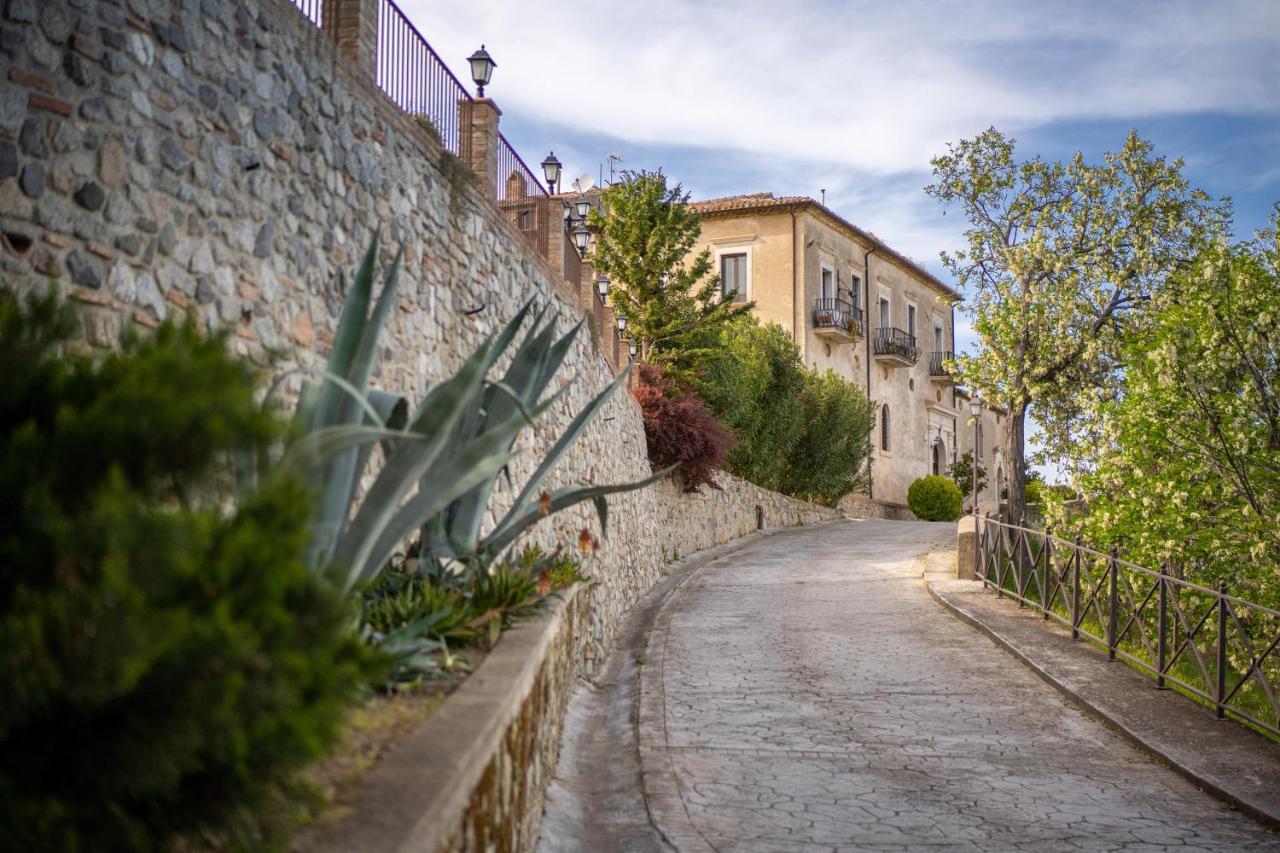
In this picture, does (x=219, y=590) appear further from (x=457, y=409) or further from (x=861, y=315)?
(x=861, y=315)

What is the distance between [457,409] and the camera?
395 cm

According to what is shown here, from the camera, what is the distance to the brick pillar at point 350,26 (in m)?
6.93

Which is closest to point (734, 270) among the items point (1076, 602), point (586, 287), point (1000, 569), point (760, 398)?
point (760, 398)

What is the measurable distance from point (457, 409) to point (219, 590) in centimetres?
213

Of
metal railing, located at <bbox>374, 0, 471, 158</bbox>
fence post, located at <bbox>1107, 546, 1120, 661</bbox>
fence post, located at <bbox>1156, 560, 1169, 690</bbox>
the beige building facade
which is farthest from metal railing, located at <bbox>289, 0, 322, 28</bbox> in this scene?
the beige building facade

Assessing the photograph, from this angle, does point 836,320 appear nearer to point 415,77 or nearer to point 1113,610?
point 1113,610

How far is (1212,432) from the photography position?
1229cm

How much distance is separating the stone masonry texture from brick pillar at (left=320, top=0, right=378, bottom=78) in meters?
0.20

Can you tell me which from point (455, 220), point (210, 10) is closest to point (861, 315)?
point (455, 220)

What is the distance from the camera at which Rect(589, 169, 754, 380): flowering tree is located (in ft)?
70.9

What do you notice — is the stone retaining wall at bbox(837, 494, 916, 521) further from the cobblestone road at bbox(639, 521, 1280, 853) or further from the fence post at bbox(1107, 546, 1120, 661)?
the fence post at bbox(1107, 546, 1120, 661)

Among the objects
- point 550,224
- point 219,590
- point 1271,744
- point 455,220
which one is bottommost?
point 1271,744

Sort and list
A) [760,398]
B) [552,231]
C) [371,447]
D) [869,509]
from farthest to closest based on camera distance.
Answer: [869,509] < [760,398] < [552,231] < [371,447]

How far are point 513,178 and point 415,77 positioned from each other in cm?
287
